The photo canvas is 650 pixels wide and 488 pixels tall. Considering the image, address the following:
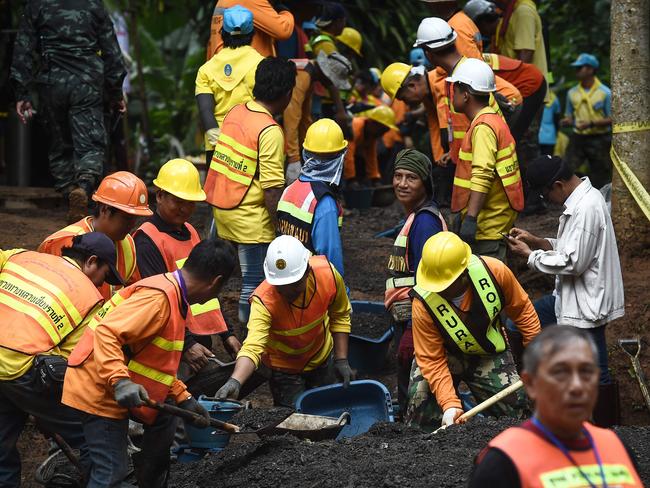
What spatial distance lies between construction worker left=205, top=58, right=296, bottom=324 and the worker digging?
0.05ft

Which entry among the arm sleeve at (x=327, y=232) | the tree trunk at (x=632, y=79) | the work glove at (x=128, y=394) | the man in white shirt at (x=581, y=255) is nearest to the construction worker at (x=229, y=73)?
the arm sleeve at (x=327, y=232)

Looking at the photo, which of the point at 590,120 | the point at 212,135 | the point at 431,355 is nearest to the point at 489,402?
the point at 431,355

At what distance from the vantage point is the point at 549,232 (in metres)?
10.4

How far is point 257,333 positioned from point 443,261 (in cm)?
123

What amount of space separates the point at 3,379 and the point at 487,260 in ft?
8.76

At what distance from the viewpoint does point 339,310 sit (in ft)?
22.3

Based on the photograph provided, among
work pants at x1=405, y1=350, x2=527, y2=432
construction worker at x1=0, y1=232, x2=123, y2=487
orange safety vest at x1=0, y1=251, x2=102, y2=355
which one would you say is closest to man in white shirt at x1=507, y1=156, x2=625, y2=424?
work pants at x1=405, y1=350, x2=527, y2=432

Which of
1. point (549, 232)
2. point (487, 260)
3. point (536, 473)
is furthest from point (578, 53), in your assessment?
point (536, 473)

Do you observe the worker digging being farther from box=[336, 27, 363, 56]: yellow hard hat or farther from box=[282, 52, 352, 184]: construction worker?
box=[336, 27, 363, 56]: yellow hard hat

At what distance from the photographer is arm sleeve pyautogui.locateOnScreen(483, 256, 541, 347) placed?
605cm

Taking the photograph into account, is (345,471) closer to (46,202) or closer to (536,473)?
(536,473)

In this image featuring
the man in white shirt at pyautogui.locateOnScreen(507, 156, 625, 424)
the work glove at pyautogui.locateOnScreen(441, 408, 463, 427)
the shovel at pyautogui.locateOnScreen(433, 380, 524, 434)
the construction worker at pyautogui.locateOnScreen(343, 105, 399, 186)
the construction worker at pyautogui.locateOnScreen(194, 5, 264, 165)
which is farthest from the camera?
the construction worker at pyautogui.locateOnScreen(343, 105, 399, 186)

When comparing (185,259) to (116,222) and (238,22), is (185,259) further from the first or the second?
(238,22)

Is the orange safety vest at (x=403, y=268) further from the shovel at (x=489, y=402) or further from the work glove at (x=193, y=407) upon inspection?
the work glove at (x=193, y=407)
